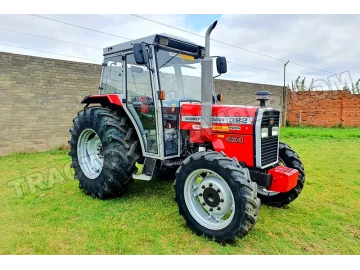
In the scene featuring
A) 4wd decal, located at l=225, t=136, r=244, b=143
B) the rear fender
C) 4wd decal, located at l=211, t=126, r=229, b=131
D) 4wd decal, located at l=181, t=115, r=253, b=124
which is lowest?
4wd decal, located at l=225, t=136, r=244, b=143

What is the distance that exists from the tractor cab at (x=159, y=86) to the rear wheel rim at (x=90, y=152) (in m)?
0.87

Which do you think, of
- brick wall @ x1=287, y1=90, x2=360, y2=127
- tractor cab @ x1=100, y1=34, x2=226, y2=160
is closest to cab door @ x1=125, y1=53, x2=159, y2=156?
tractor cab @ x1=100, y1=34, x2=226, y2=160

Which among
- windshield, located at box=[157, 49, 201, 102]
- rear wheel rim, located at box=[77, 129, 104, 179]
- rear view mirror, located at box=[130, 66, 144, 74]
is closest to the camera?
windshield, located at box=[157, 49, 201, 102]

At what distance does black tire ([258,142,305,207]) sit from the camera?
12.1 ft

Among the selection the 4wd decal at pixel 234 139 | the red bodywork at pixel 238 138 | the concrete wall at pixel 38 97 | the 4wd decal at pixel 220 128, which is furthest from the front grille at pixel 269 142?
the concrete wall at pixel 38 97

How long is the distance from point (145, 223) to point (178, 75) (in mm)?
2038

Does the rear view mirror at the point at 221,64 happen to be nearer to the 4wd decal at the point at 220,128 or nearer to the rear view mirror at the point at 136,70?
the 4wd decal at the point at 220,128

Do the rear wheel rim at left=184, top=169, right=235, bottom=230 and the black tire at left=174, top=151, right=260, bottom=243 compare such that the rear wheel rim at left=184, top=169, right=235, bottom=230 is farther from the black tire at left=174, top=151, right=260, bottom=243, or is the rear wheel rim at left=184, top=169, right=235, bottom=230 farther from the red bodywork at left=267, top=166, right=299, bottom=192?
the red bodywork at left=267, top=166, right=299, bottom=192

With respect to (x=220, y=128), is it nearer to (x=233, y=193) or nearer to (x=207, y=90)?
(x=207, y=90)

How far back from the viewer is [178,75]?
400cm

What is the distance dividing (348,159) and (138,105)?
593 cm

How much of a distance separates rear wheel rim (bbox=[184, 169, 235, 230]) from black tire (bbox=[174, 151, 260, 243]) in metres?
0.05

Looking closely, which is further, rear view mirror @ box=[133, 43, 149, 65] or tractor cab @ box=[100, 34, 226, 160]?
tractor cab @ box=[100, 34, 226, 160]

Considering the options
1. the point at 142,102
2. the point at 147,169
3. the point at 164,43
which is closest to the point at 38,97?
the point at 142,102
